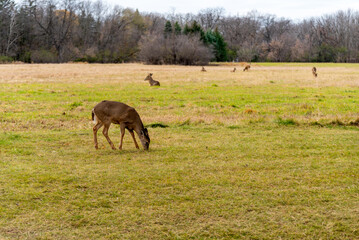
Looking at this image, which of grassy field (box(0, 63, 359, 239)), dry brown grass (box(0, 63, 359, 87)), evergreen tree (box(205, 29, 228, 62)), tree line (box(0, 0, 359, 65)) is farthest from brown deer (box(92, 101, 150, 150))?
evergreen tree (box(205, 29, 228, 62))

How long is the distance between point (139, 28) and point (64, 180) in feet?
387

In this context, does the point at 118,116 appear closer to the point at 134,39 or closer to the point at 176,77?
the point at 176,77

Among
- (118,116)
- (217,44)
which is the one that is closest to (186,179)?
(118,116)

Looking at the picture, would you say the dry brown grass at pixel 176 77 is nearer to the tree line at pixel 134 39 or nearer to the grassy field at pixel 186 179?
the grassy field at pixel 186 179

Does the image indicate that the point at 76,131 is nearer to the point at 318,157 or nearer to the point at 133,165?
the point at 133,165

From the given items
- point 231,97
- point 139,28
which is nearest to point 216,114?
point 231,97

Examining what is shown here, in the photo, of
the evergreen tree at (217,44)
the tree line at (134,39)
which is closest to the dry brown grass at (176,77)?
the tree line at (134,39)

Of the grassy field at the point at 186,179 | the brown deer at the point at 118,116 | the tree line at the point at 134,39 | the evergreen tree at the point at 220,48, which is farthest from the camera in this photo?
the evergreen tree at the point at 220,48

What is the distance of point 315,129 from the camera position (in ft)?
41.2

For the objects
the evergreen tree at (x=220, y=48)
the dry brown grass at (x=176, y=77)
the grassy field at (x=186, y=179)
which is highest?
the evergreen tree at (x=220, y=48)

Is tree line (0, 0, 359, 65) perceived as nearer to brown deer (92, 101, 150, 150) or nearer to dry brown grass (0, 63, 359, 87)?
dry brown grass (0, 63, 359, 87)

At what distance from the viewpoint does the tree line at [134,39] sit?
3188 inches

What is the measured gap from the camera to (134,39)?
11288 cm

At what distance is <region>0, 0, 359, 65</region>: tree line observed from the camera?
80981 millimetres
